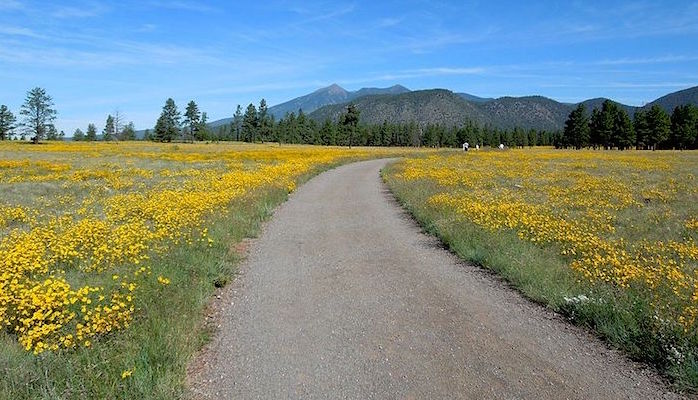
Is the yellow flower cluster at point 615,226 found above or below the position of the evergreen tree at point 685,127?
below

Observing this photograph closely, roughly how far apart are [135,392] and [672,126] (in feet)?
375

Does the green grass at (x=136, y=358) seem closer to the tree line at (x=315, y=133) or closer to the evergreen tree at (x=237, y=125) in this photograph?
the tree line at (x=315, y=133)

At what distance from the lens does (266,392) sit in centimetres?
493

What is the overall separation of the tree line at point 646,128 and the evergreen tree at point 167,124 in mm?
100589

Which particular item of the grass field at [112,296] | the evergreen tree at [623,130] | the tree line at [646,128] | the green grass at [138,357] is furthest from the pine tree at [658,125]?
the green grass at [138,357]

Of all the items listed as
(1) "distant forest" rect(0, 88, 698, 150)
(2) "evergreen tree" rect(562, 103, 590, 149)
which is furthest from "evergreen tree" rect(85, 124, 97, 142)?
(2) "evergreen tree" rect(562, 103, 590, 149)

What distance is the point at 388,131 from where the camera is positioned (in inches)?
6211

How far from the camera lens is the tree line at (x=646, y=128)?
92375 mm

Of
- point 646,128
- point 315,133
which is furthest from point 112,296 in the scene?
point 315,133

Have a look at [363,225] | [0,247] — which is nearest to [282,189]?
[363,225]

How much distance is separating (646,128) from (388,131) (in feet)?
261

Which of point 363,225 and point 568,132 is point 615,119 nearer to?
point 568,132

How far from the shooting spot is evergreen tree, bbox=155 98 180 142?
11894 centimetres

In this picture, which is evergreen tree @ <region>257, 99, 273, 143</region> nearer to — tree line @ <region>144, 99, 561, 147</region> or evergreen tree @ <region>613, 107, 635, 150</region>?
tree line @ <region>144, 99, 561, 147</region>
